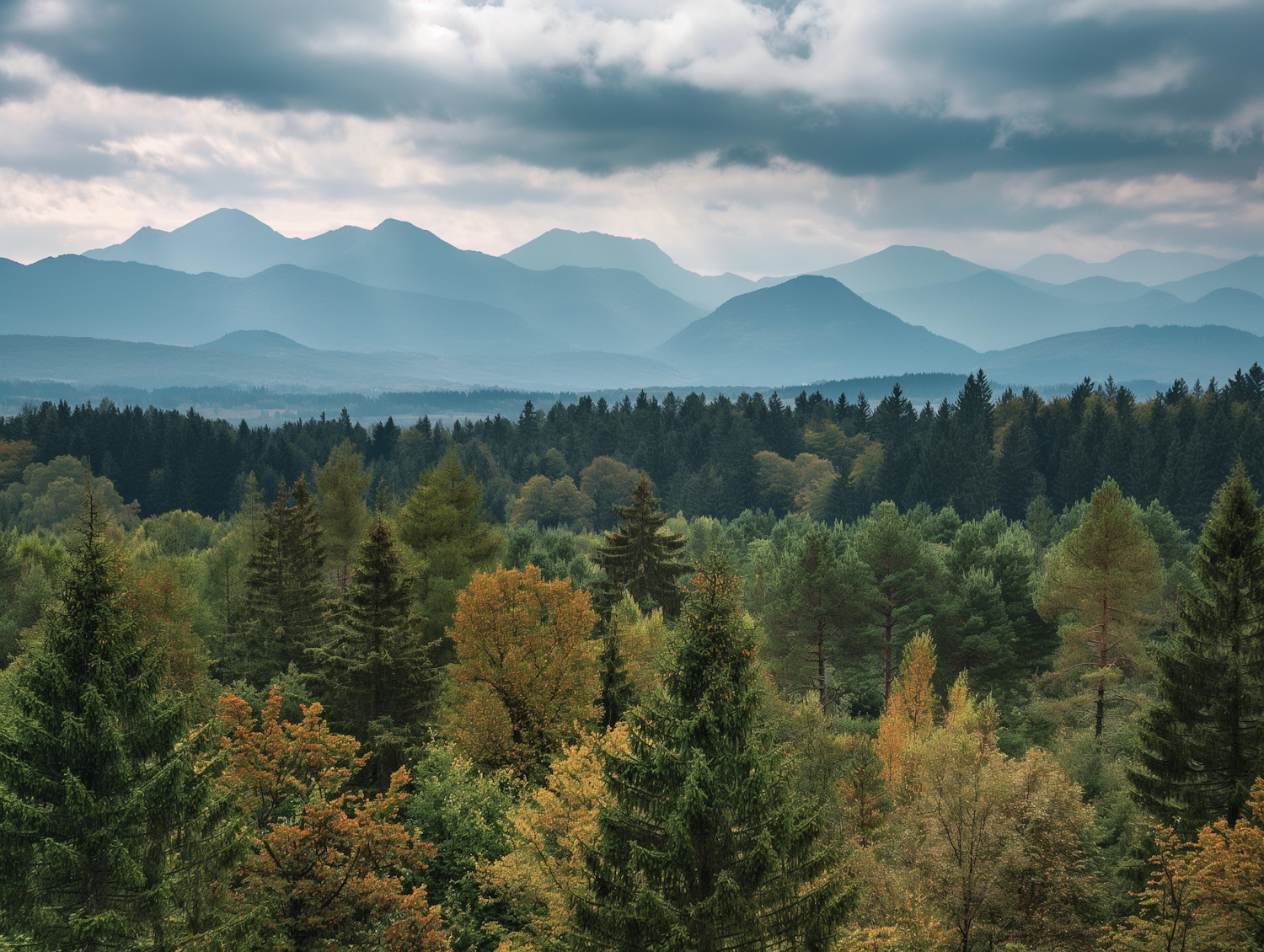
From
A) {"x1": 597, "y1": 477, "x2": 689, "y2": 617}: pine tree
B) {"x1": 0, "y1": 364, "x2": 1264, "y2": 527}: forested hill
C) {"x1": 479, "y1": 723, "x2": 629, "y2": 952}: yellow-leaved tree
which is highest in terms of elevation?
{"x1": 0, "y1": 364, "x2": 1264, "y2": 527}: forested hill

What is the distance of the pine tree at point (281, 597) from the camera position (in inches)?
1550

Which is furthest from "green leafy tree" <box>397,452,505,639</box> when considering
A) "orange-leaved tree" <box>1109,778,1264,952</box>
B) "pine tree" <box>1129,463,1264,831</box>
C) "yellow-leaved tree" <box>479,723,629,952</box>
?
"orange-leaved tree" <box>1109,778,1264,952</box>

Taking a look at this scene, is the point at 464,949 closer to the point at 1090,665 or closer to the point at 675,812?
the point at 675,812

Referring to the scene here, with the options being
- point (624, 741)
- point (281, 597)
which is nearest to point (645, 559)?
point (281, 597)

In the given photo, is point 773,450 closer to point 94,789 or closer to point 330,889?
point 330,889

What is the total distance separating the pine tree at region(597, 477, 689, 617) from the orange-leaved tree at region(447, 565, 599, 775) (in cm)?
1544

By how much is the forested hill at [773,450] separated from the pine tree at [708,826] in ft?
352

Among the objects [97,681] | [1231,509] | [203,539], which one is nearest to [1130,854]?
[1231,509]

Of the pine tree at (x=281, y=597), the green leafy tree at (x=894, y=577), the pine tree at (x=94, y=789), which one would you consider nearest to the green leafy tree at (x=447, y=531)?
the pine tree at (x=281, y=597)

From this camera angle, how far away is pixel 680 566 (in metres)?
47.2

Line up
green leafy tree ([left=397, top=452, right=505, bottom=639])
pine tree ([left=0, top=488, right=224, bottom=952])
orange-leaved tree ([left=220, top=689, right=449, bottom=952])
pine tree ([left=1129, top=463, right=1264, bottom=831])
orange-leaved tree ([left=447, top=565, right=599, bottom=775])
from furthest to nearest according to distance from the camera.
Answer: green leafy tree ([left=397, top=452, right=505, bottom=639]), orange-leaved tree ([left=447, top=565, right=599, bottom=775]), pine tree ([left=1129, top=463, right=1264, bottom=831]), orange-leaved tree ([left=220, top=689, right=449, bottom=952]), pine tree ([left=0, top=488, right=224, bottom=952])

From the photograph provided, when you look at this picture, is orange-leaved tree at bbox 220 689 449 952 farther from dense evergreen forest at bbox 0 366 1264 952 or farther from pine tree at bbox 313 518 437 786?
pine tree at bbox 313 518 437 786

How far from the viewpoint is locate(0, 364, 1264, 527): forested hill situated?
112125 millimetres

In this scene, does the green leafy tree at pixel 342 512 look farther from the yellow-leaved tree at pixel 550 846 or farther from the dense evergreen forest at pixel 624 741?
the yellow-leaved tree at pixel 550 846
